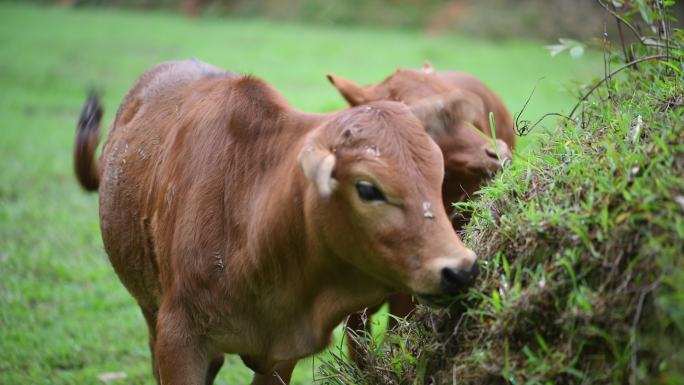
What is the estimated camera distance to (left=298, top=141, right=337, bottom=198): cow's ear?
104 inches

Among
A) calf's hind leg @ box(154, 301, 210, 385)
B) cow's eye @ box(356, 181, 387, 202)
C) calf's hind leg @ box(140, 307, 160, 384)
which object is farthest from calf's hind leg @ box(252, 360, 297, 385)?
cow's eye @ box(356, 181, 387, 202)

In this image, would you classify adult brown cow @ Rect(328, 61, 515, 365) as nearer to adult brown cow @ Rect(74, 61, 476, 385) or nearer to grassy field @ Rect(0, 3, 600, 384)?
adult brown cow @ Rect(74, 61, 476, 385)

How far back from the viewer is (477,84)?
6.06 meters

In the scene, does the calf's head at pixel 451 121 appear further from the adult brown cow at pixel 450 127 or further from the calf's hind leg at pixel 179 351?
the calf's hind leg at pixel 179 351

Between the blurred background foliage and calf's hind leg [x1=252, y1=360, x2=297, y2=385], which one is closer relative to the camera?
calf's hind leg [x1=252, y1=360, x2=297, y2=385]

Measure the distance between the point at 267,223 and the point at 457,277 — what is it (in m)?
0.91

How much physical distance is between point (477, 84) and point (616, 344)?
389 cm

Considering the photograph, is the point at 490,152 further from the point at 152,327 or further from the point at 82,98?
the point at 82,98

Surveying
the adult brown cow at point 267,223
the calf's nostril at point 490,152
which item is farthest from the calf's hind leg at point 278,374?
the calf's nostril at point 490,152

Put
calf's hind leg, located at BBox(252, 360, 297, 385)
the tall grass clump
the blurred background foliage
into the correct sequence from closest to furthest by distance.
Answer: the tall grass clump < calf's hind leg, located at BBox(252, 360, 297, 385) < the blurred background foliage

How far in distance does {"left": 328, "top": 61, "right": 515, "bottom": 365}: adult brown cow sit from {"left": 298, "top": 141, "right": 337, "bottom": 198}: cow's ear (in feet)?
2.13

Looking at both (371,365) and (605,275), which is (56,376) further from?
(605,275)

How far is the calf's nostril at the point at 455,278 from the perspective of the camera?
2.58 m

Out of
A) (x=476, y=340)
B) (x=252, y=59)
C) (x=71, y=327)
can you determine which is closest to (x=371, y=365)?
(x=476, y=340)
